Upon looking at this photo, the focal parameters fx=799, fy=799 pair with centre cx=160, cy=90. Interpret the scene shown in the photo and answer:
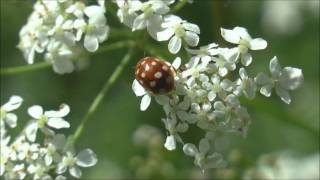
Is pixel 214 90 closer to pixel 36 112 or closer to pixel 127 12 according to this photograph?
pixel 127 12

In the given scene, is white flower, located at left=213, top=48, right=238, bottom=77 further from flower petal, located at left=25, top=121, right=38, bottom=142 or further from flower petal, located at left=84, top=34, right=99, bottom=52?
flower petal, located at left=25, top=121, right=38, bottom=142

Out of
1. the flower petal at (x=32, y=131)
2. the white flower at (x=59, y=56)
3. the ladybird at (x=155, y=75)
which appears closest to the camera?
the ladybird at (x=155, y=75)

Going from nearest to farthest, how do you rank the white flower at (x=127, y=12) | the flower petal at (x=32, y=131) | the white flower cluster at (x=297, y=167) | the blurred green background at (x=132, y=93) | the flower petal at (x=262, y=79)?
the flower petal at (x=262, y=79), the white flower at (x=127, y=12), the flower petal at (x=32, y=131), the white flower cluster at (x=297, y=167), the blurred green background at (x=132, y=93)

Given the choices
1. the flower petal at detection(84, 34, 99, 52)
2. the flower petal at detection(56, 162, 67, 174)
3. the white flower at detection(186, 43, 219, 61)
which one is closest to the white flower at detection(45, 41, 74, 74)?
the flower petal at detection(84, 34, 99, 52)

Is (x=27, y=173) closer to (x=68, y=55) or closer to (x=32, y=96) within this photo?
(x=68, y=55)

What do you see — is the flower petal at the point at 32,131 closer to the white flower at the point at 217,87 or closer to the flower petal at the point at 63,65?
the flower petal at the point at 63,65

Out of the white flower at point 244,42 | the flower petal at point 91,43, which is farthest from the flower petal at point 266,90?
the flower petal at point 91,43

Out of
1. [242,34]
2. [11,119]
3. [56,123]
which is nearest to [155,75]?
[242,34]
